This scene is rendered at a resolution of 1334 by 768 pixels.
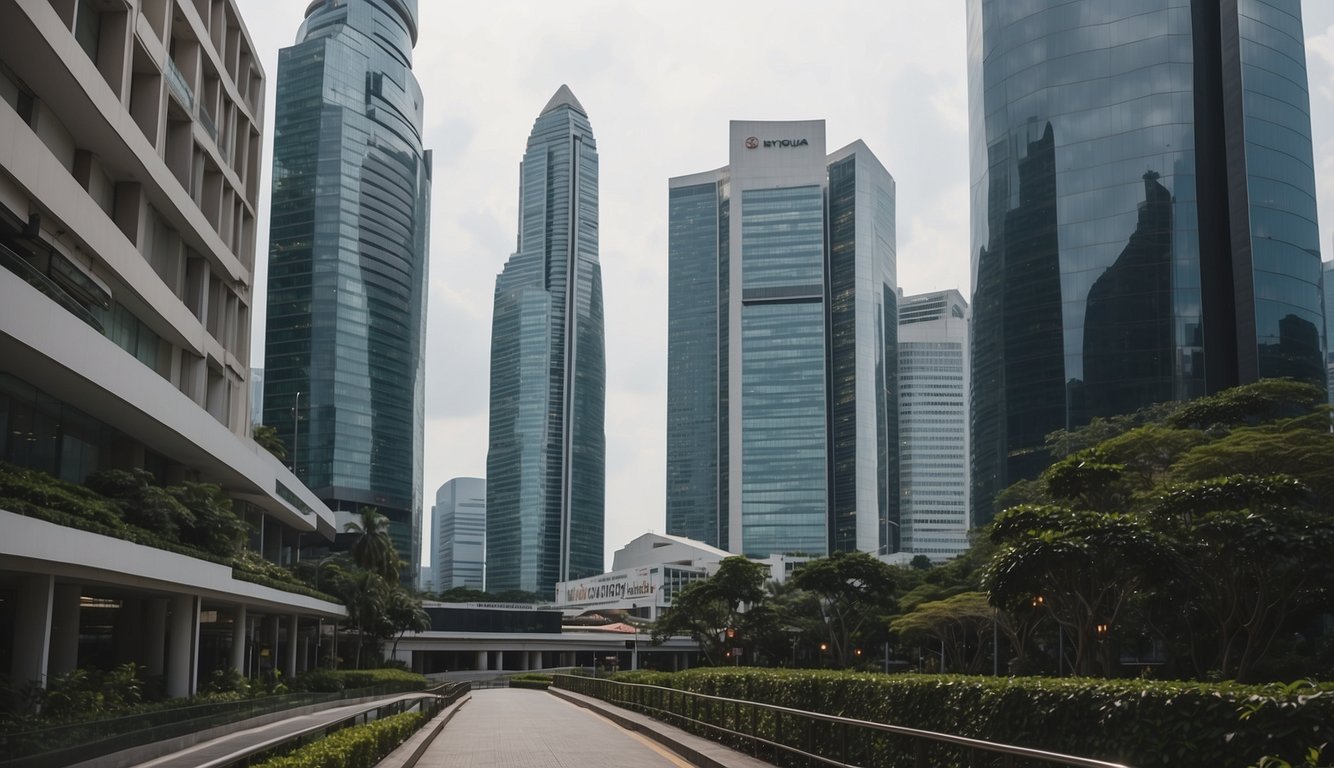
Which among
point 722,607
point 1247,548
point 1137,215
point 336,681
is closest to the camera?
point 1247,548

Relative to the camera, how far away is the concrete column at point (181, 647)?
39969 mm

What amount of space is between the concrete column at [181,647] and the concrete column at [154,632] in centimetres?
220

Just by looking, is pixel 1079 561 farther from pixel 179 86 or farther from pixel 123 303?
pixel 179 86

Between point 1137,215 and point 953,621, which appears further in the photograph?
point 1137,215

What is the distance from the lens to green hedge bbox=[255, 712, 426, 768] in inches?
496

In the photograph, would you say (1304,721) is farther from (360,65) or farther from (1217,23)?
(360,65)

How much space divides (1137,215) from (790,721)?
88.9 meters

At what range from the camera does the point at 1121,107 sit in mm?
100000

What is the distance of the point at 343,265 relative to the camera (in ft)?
470

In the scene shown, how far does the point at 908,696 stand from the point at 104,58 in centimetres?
3142

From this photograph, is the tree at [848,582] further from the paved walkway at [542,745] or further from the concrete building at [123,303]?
the paved walkway at [542,745]

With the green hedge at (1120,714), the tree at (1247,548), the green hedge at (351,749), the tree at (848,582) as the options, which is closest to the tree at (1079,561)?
the tree at (1247,548)

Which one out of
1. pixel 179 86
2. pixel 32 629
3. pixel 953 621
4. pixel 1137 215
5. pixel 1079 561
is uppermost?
pixel 1137 215

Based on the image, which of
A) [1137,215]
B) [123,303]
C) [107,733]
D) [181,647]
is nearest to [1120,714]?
[107,733]
